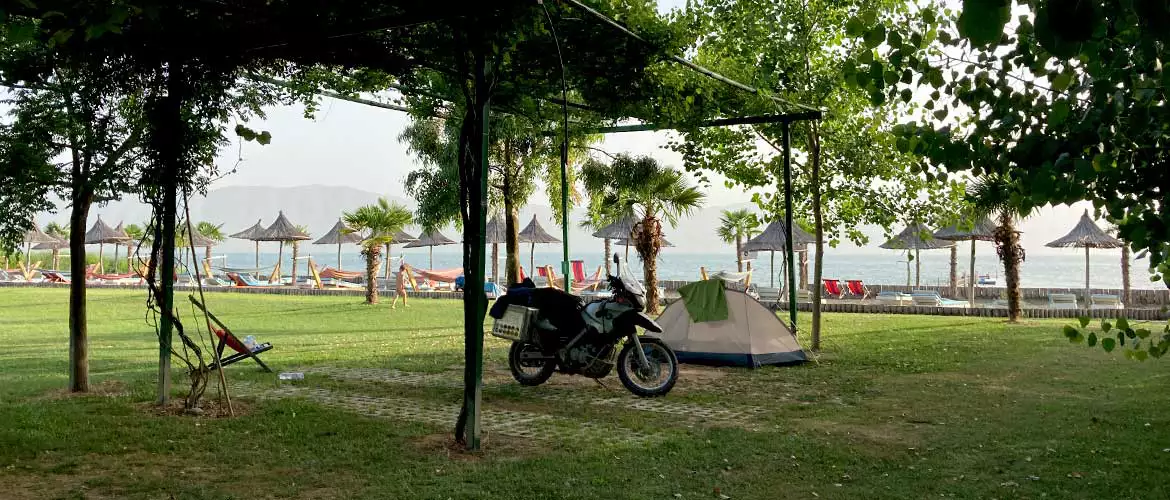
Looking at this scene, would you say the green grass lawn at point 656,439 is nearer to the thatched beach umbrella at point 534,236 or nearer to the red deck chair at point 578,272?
the red deck chair at point 578,272

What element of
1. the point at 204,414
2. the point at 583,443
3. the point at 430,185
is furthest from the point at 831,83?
the point at 430,185

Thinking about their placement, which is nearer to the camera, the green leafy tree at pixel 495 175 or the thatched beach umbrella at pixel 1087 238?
the green leafy tree at pixel 495 175

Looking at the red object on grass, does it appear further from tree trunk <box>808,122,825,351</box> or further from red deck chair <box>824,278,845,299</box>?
red deck chair <box>824,278,845,299</box>

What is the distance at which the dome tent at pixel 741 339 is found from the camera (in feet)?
29.8

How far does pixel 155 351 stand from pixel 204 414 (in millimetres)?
5176

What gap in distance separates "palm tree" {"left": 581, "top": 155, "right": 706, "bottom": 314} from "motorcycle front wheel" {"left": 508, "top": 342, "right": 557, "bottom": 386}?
27.8ft

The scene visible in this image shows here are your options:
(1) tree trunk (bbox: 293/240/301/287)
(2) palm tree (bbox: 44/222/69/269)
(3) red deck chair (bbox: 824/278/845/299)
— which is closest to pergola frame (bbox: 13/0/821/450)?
(2) palm tree (bbox: 44/222/69/269)

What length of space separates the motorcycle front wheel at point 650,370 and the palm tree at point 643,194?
8.60m

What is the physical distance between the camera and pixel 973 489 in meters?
4.24

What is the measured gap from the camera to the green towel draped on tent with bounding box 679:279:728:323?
9156 mm

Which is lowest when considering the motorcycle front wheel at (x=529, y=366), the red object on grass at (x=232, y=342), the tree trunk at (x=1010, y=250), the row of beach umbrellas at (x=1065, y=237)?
the motorcycle front wheel at (x=529, y=366)

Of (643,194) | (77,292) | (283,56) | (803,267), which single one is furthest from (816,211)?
(803,267)

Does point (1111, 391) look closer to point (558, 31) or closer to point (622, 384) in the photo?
point (622, 384)

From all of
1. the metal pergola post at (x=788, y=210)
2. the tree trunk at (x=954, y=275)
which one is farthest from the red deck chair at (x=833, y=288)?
the metal pergola post at (x=788, y=210)
